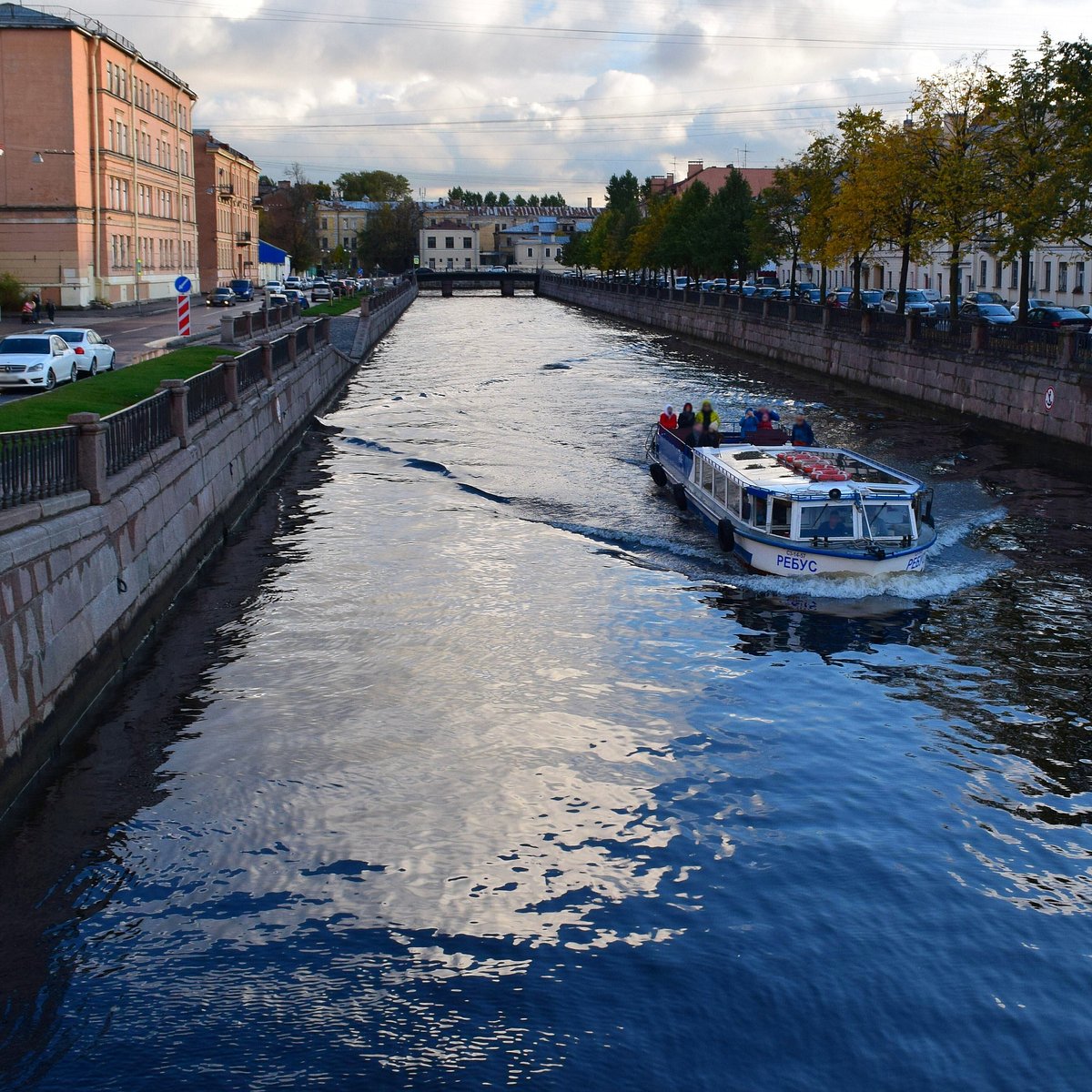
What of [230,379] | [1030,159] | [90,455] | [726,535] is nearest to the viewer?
[90,455]

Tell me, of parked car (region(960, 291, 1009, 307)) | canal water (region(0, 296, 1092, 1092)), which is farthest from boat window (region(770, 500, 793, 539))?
parked car (region(960, 291, 1009, 307))

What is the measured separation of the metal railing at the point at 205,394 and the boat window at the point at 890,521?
11481 mm

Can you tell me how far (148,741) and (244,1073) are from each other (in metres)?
6.57

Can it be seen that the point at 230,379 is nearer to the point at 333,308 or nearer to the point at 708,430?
the point at 708,430

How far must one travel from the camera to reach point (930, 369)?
44.7 meters

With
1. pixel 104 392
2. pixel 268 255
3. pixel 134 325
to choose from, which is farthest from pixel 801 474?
pixel 268 255

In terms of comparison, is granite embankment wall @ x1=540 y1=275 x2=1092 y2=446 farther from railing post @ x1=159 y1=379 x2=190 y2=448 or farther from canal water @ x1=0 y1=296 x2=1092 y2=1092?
railing post @ x1=159 y1=379 x2=190 y2=448

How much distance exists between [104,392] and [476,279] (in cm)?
13901

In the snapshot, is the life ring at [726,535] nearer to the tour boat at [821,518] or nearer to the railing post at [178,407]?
the tour boat at [821,518]

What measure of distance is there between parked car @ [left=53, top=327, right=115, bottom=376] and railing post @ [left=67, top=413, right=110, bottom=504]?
21690mm

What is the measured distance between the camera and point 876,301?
7031cm

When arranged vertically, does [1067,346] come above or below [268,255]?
below

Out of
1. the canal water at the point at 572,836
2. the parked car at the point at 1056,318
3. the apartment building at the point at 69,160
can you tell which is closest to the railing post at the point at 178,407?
the canal water at the point at 572,836

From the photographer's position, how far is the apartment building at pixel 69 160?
6738cm
